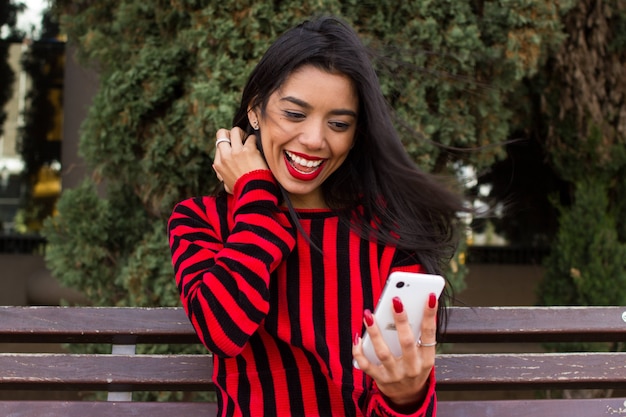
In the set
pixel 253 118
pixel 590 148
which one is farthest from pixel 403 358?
pixel 590 148

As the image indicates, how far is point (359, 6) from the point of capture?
349 centimetres

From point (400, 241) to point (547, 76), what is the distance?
281 cm

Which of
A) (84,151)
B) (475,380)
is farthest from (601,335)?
(84,151)

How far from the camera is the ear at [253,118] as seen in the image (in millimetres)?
2104

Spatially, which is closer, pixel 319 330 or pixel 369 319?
pixel 369 319

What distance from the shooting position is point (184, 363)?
2617 mm

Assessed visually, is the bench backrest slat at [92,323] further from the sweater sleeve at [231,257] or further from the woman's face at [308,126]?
the woman's face at [308,126]

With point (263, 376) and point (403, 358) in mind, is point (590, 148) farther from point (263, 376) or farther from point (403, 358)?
point (403, 358)

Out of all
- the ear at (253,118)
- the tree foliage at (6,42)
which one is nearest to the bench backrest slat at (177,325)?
the ear at (253,118)

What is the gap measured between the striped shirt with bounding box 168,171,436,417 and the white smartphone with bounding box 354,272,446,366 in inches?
7.7

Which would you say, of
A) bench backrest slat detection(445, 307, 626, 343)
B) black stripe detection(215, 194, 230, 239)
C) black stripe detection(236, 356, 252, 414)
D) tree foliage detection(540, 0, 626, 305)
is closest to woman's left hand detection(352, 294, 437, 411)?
black stripe detection(236, 356, 252, 414)

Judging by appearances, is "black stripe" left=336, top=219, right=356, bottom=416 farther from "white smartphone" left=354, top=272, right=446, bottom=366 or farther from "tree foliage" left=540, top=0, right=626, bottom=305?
"tree foliage" left=540, top=0, right=626, bottom=305

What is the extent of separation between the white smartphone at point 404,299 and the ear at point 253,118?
638 millimetres

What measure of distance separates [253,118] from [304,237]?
0.35 metres
